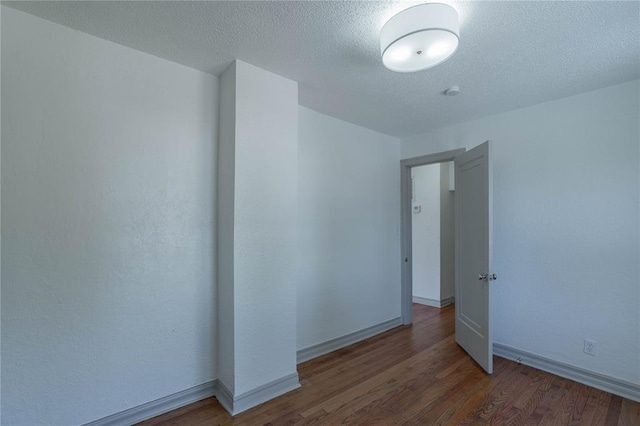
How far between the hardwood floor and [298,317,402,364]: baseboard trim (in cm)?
7

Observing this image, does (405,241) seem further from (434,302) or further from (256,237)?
(256,237)

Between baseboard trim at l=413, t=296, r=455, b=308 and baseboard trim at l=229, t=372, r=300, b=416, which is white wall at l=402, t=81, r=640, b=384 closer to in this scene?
baseboard trim at l=413, t=296, r=455, b=308

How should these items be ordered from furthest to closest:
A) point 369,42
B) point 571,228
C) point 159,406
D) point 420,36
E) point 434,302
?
point 434,302, point 571,228, point 159,406, point 369,42, point 420,36

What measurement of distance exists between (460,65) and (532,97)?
1.10m

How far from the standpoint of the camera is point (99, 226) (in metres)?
1.92

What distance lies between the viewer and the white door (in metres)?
2.73

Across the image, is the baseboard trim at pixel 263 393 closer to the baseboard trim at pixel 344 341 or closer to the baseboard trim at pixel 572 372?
the baseboard trim at pixel 344 341

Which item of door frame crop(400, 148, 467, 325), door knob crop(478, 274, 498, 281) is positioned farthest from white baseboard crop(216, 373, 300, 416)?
door frame crop(400, 148, 467, 325)

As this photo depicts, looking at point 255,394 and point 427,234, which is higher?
point 427,234

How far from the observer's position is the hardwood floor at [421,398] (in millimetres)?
2076

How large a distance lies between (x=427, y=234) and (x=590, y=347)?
2.63m

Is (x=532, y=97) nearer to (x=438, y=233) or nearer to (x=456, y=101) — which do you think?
(x=456, y=101)

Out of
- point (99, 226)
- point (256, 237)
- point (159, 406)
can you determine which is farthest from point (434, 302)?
point (99, 226)

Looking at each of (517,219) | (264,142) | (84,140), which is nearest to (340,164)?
(264,142)
